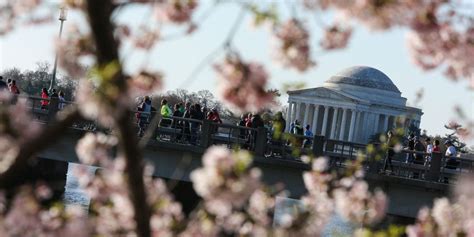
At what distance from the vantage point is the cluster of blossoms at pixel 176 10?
5.50 metres

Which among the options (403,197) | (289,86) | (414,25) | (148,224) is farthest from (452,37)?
(403,197)

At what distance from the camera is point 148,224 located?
14.7 feet

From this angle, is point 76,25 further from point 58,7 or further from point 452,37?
point 452,37

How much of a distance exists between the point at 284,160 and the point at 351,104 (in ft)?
307

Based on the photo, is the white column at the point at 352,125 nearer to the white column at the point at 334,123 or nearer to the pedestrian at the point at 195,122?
the white column at the point at 334,123

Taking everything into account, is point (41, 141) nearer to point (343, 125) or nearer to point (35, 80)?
point (35, 80)

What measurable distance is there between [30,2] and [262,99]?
3.71ft

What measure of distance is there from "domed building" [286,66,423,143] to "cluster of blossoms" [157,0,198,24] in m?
115

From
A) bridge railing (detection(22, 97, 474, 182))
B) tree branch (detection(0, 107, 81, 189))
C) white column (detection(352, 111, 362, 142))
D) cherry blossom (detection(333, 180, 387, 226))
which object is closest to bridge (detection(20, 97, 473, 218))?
bridge railing (detection(22, 97, 474, 182))

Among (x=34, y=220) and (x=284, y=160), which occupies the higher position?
(x=284, y=160)

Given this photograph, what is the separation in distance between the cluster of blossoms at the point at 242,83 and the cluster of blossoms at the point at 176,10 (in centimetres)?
46

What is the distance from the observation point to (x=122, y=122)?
4.19 metres

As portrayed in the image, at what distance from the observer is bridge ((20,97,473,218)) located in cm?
2622

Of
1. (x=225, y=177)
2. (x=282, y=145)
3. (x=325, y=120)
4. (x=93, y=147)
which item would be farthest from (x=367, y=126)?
(x=225, y=177)
